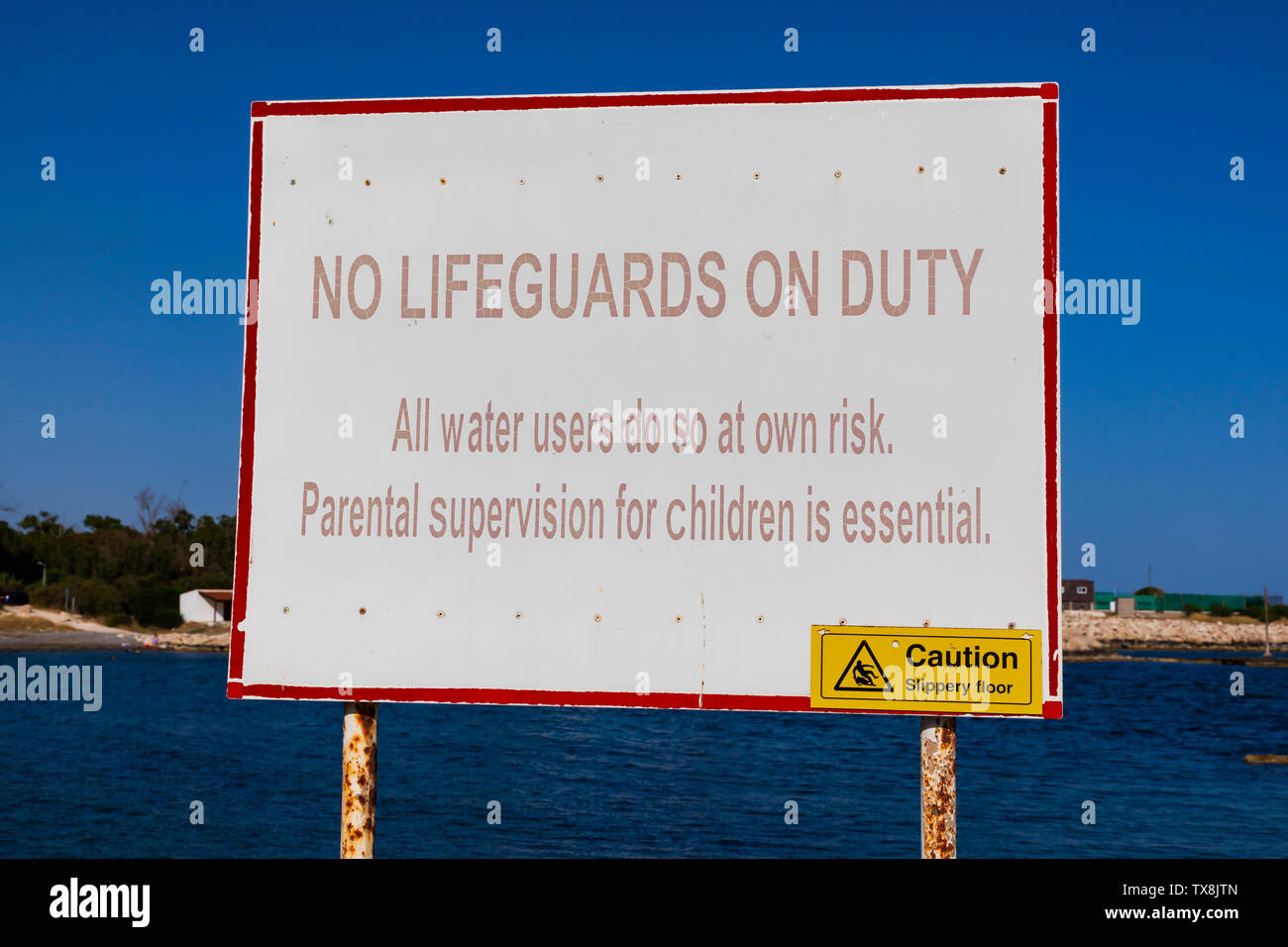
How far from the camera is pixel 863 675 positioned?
522 cm

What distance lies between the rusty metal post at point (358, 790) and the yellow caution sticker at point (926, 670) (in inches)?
91.0

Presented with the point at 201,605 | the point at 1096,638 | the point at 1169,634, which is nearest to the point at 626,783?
the point at 201,605

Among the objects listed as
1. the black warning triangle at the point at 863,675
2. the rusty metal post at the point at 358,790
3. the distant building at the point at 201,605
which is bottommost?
the distant building at the point at 201,605

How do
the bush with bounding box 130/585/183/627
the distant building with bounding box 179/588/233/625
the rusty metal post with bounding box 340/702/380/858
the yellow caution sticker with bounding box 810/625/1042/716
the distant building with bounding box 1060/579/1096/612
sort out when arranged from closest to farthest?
the yellow caution sticker with bounding box 810/625/1042/716, the rusty metal post with bounding box 340/702/380/858, the bush with bounding box 130/585/183/627, the distant building with bounding box 179/588/233/625, the distant building with bounding box 1060/579/1096/612

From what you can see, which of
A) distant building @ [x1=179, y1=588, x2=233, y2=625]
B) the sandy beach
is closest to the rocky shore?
distant building @ [x1=179, y1=588, x2=233, y2=625]

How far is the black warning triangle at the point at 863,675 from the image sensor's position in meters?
5.19

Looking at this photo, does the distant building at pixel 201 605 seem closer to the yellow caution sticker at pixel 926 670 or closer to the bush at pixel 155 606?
the bush at pixel 155 606

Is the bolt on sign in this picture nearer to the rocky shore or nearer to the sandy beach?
the sandy beach

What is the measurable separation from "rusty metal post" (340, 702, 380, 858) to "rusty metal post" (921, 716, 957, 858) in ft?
8.91

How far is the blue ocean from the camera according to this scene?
33562 mm

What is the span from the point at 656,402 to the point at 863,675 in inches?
68.4

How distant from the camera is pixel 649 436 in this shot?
543 cm

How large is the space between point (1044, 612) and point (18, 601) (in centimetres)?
13812

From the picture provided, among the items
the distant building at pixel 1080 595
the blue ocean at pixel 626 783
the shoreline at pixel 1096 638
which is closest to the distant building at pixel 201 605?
the shoreline at pixel 1096 638
